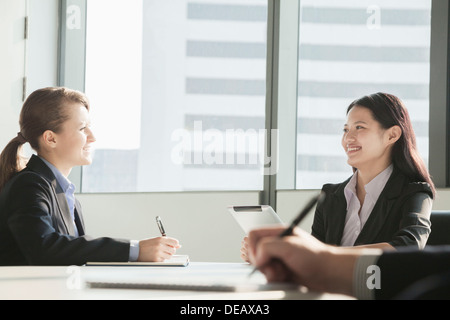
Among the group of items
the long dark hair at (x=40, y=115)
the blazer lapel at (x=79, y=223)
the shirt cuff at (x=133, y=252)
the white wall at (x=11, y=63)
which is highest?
the white wall at (x=11, y=63)

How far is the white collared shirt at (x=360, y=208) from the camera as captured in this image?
2.36 m

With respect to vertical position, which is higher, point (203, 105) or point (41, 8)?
point (41, 8)

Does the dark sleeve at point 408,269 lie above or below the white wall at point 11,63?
below

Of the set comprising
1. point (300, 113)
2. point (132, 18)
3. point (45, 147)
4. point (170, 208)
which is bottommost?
point (170, 208)

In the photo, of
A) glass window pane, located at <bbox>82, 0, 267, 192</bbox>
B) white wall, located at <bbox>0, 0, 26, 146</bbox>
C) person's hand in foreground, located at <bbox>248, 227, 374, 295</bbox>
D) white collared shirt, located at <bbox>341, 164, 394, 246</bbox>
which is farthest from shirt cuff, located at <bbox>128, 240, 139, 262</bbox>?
white wall, located at <bbox>0, 0, 26, 146</bbox>

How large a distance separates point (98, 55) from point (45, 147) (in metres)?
2.37

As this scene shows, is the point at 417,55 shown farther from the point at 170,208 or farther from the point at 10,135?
the point at 10,135

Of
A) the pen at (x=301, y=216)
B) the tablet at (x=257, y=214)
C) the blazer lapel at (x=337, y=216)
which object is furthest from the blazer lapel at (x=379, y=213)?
the pen at (x=301, y=216)

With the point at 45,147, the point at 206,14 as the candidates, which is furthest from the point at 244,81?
the point at 45,147

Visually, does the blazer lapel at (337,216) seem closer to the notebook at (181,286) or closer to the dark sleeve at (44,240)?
the dark sleeve at (44,240)

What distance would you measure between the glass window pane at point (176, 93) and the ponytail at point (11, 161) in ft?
6.86

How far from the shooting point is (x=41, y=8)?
14.4 feet

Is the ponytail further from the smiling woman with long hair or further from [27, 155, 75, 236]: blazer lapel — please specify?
the smiling woman with long hair

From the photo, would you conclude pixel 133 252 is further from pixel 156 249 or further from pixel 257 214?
pixel 257 214
